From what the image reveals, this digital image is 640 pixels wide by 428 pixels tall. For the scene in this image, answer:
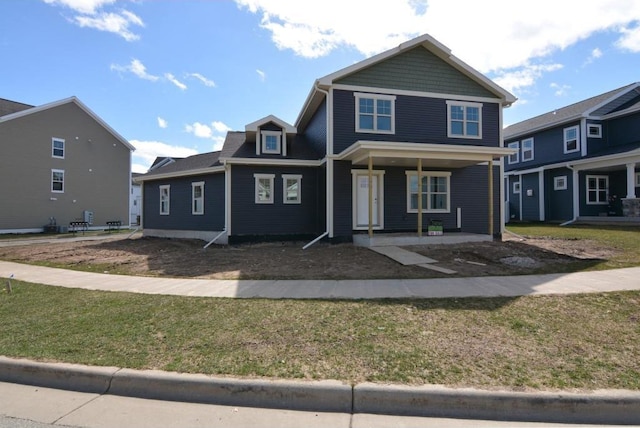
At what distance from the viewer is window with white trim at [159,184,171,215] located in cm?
1903

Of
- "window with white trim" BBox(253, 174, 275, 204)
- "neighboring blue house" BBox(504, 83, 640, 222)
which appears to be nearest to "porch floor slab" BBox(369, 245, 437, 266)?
"window with white trim" BBox(253, 174, 275, 204)

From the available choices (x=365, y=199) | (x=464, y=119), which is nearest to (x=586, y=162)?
(x=464, y=119)

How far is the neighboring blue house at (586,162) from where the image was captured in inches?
838

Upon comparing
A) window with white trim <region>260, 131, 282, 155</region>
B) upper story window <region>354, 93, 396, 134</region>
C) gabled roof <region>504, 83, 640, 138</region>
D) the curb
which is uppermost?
gabled roof <region>504, 83, 640, 138</region>

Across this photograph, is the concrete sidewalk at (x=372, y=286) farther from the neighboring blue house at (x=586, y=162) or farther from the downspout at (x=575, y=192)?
the neighboring blue house at (x=586, y=162)

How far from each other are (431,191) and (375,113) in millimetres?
4255

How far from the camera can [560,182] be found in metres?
23.6

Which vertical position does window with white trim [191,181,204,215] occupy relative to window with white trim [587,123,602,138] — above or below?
below

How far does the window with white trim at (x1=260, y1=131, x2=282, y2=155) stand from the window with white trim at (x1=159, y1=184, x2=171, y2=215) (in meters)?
6.51

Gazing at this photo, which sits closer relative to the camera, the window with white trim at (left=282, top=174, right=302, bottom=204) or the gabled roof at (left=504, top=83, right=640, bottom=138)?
the window with white trim at (left=282, top=174, right=302, bottom=204)

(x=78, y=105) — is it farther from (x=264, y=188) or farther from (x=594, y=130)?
(x=594, y=130)

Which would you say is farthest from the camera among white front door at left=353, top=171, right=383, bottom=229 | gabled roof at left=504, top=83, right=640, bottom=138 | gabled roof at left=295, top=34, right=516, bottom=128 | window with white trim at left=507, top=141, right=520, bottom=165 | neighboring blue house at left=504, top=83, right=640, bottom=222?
window with white trim at left=507, top=141, right=520, bottom=165

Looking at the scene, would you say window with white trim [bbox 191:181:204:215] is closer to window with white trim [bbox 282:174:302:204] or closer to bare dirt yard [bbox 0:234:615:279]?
bare dirt yard [bbox 0:234:615:279]

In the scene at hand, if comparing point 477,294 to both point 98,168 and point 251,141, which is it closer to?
point 251,141
